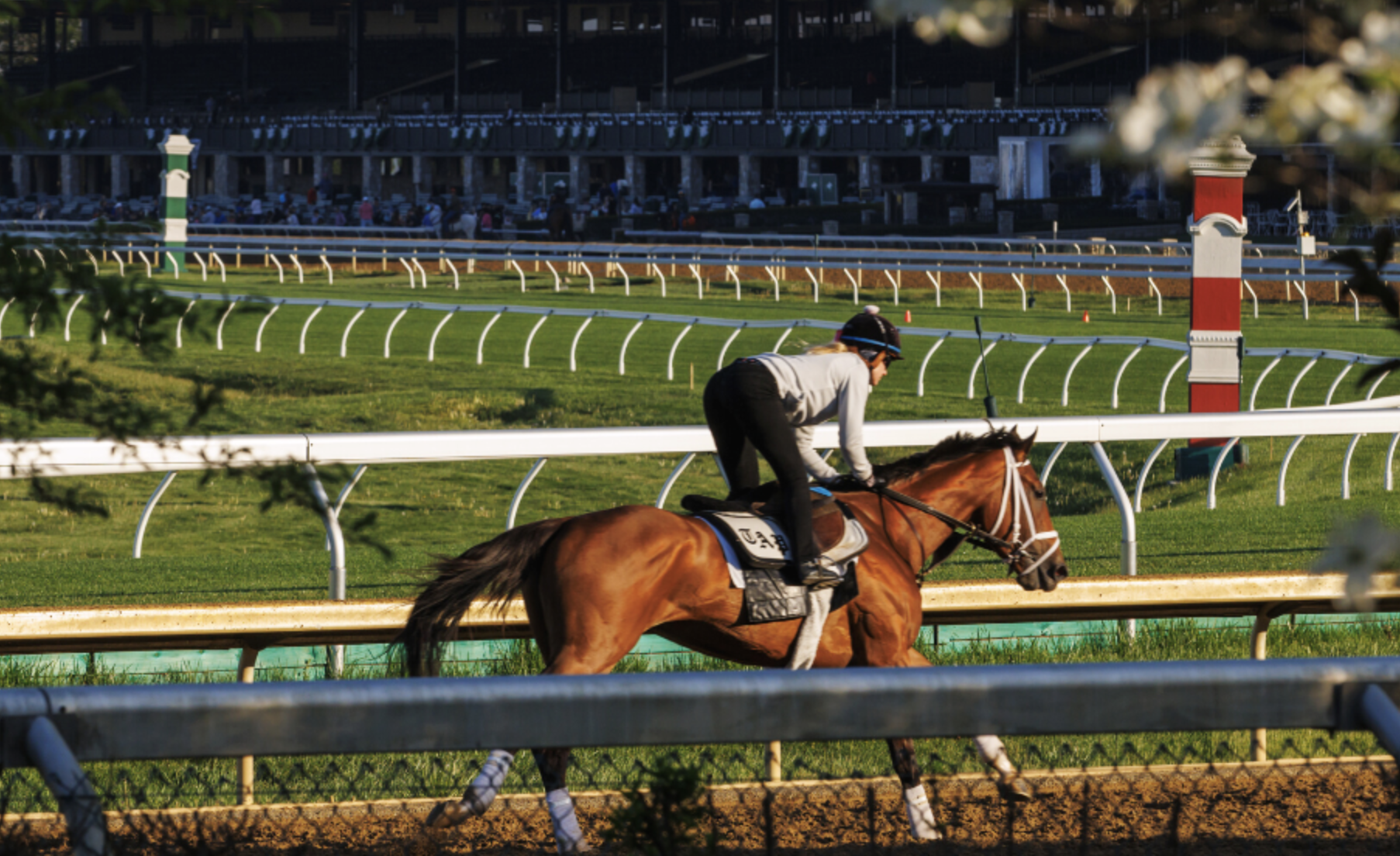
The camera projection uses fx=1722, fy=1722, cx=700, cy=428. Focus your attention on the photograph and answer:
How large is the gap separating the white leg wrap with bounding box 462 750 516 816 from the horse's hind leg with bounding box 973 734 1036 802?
37.5 inches

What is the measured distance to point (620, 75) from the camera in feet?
174

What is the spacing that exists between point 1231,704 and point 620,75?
52.3m

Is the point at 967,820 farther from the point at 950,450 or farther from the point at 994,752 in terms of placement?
the point at 950,450

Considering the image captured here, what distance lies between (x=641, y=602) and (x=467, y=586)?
396 mm

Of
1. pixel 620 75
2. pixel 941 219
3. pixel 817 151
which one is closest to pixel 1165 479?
pixel 941 219

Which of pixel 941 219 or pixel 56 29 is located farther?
pixel 56 29

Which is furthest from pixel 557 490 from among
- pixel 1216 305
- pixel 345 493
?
pixel 345 493

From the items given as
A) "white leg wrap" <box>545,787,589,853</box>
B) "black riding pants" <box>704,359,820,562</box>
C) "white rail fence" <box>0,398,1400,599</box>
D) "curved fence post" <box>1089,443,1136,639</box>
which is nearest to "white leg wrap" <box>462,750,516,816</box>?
"white leg wrap" <box>545,787,589,853</box>

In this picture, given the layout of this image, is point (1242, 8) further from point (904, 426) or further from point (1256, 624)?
point (904, 426)

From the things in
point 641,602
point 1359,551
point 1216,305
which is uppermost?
point 1216,305

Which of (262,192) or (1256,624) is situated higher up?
(262,192)

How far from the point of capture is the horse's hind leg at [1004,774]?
2.78 metres

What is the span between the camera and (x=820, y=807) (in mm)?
3414

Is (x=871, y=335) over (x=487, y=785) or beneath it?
over
